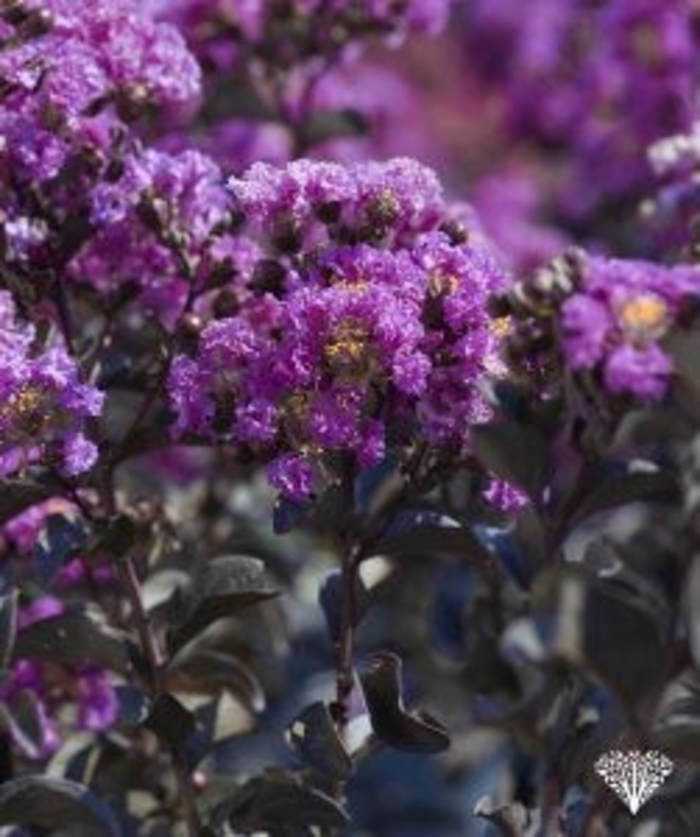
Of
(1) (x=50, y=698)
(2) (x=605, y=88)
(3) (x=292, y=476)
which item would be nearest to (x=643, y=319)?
(3) (x=292, y=476)

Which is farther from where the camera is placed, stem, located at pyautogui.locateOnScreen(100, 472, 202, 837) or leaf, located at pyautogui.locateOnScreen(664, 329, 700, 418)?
stem, located at pyautogui.locateOnScreen(100, 472, 202, 837)

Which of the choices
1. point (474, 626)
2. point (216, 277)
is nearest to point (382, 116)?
point (474, 626)

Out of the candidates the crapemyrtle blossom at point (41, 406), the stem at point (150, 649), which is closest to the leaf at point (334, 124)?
the stem at point (150, 649)

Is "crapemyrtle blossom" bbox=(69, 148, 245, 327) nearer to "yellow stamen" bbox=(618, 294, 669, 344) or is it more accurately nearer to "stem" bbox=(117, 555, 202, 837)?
"stem" bbox=(117, 555, 202, 837)

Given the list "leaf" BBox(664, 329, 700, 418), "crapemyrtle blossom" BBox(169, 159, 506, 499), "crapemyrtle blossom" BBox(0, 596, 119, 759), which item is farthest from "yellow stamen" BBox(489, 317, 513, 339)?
"crapemyrtle blossom" BBox(0, 596, 119, 759)

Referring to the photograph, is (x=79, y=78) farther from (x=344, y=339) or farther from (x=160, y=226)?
(x=344, y=339)
